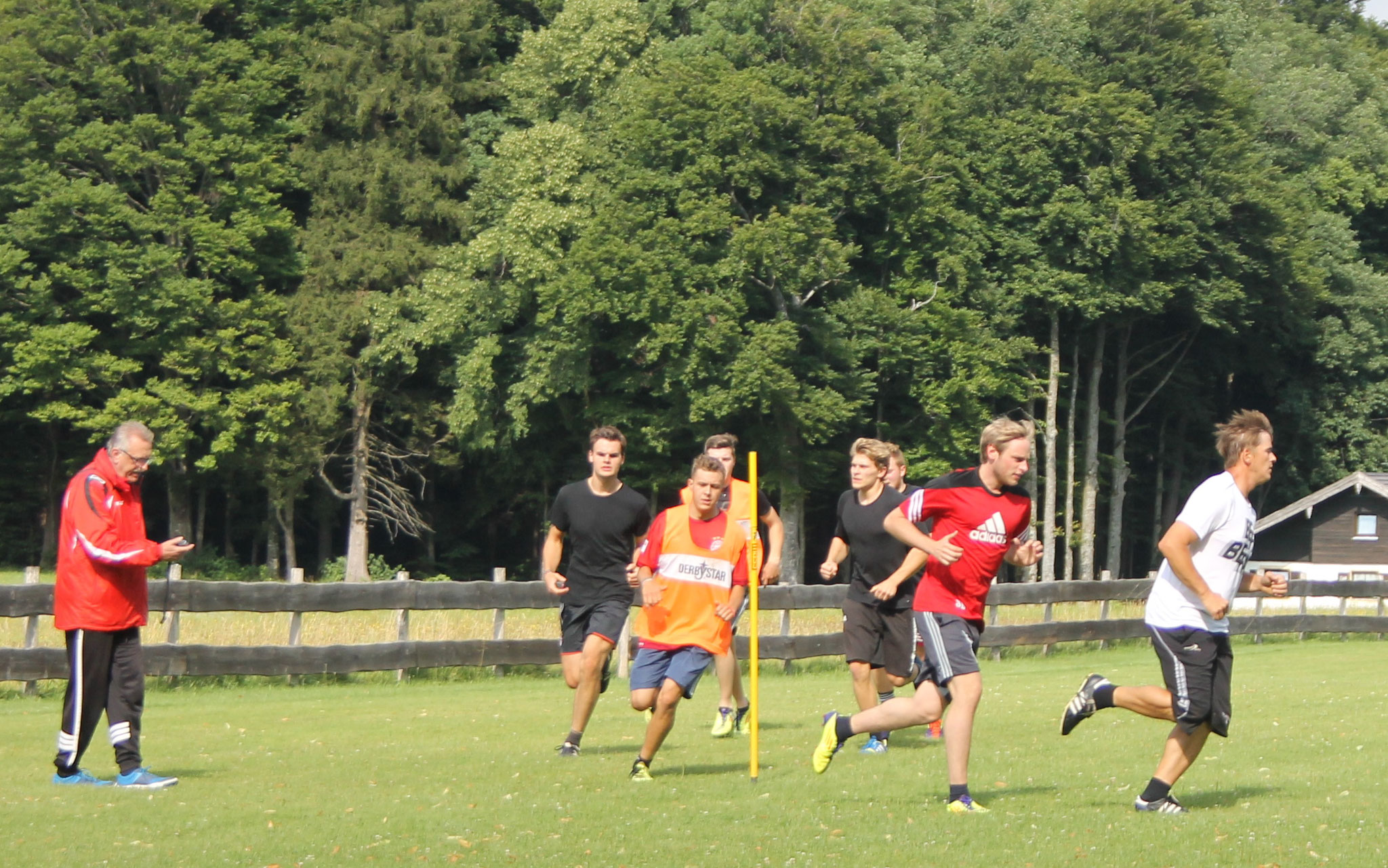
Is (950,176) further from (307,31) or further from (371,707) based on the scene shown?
(371,707)

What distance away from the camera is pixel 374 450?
4769 centimetres

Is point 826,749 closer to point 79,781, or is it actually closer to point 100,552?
point 100,552

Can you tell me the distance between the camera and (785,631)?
19.4m

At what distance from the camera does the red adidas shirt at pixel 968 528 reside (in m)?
8.38

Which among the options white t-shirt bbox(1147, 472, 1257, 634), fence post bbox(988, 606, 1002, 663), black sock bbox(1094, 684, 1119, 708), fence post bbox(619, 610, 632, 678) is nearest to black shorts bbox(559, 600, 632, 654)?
black sock bbox(1094, 684, 1119, 708)

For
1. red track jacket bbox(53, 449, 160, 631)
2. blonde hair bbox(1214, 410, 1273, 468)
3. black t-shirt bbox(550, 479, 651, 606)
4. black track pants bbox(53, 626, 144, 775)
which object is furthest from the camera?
black t-shirt bbox(550, 479, 651, 606)

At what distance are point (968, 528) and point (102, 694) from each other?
197 inches

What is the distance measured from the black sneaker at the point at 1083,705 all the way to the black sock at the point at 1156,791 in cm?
56

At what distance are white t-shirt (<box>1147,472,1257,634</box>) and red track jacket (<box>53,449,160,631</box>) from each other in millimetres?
5546

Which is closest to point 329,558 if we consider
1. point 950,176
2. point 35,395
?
point 35,395

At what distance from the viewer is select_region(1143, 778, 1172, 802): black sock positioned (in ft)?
27.1

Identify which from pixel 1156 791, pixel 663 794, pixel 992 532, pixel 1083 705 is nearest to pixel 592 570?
pixel 663 794

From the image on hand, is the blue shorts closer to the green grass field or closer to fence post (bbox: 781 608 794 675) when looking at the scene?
the green grass field

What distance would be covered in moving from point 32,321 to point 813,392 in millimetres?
21475
